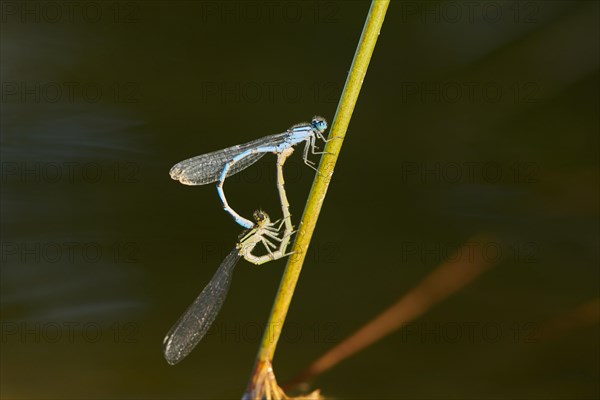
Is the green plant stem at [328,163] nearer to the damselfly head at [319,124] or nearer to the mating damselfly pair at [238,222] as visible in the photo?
the mating damselfly pair at [238,222]

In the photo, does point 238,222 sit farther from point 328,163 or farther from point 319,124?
point 328,163

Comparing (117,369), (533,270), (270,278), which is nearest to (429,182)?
(533,270)

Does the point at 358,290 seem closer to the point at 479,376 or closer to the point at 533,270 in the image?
the point at 479,376

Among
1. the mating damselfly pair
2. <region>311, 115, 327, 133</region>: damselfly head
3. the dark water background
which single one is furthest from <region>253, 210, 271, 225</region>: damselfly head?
the dark water background

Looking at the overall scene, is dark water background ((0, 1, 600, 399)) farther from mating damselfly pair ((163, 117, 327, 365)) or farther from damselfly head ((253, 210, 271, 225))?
damselfly head ((253, 210, 271, 225))

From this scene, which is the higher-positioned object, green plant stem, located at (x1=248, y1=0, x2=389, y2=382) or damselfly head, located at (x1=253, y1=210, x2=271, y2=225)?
damselfly head, located at (x1=253, y1=210, x2=271, y2=225)

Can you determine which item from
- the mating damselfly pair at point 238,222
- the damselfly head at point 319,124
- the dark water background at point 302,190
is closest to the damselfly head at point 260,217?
the mating damselfly pair at point 238,222
